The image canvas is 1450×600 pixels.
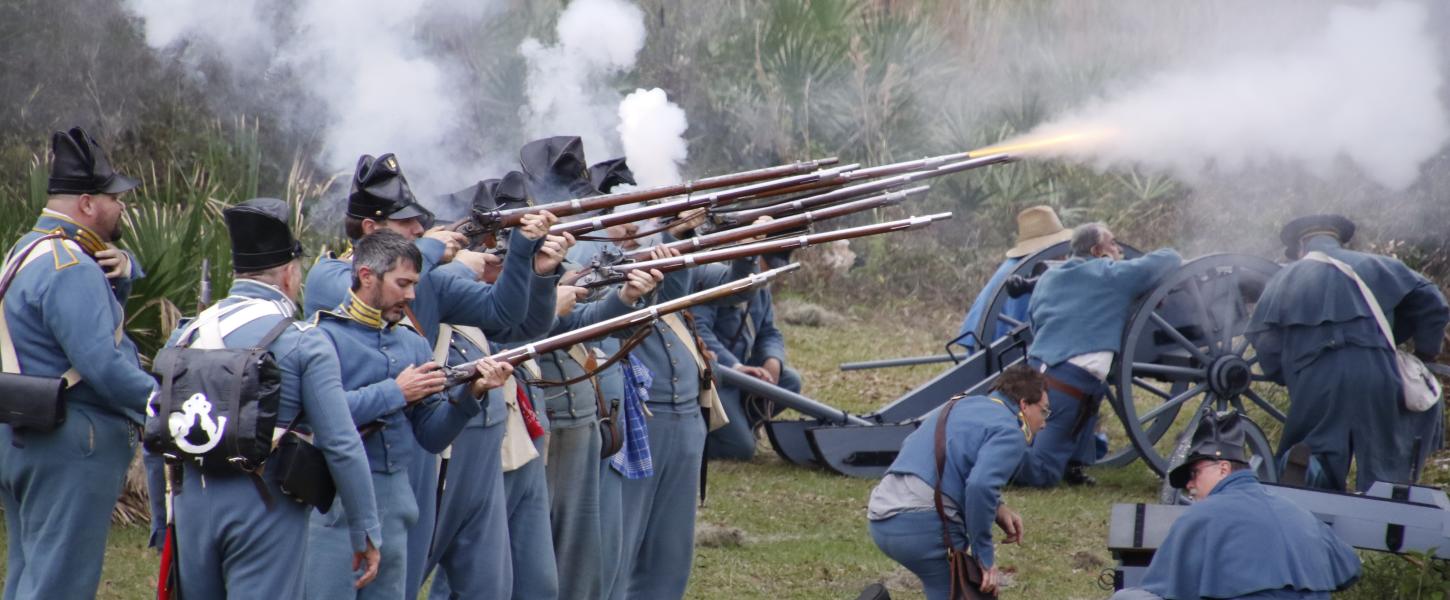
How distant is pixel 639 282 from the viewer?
5.43 metres

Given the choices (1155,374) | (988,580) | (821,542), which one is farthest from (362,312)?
(1155,374)

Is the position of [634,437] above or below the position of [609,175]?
below

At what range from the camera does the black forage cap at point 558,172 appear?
5.93 m

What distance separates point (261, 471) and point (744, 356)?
221 inches

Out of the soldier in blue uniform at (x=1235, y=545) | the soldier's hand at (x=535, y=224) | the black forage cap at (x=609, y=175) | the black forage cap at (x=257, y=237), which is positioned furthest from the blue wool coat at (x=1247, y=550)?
the black forage cap at (x=257, y=237)

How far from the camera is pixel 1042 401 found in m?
5.63

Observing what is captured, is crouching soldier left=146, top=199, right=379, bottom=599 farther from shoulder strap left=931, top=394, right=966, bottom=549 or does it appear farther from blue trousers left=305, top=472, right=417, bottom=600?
shoulder strap left=931, top=394, right=966, bottom=549

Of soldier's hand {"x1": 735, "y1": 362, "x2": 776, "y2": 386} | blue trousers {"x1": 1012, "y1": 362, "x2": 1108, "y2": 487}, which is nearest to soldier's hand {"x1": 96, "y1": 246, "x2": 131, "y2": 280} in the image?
soldier's hand {"x1": 735, "y1": 362, "x2": 776, "y2": 386}

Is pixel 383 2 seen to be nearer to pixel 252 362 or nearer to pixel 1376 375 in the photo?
pixel 252 362

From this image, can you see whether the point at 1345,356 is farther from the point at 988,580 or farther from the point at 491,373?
the point at 491,373

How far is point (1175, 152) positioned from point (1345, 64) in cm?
90

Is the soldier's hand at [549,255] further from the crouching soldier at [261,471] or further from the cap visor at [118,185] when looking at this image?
the cap visor at [118,185]

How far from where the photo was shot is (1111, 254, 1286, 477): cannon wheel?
8734mm

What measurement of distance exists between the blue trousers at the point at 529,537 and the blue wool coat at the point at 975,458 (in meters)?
1.21
